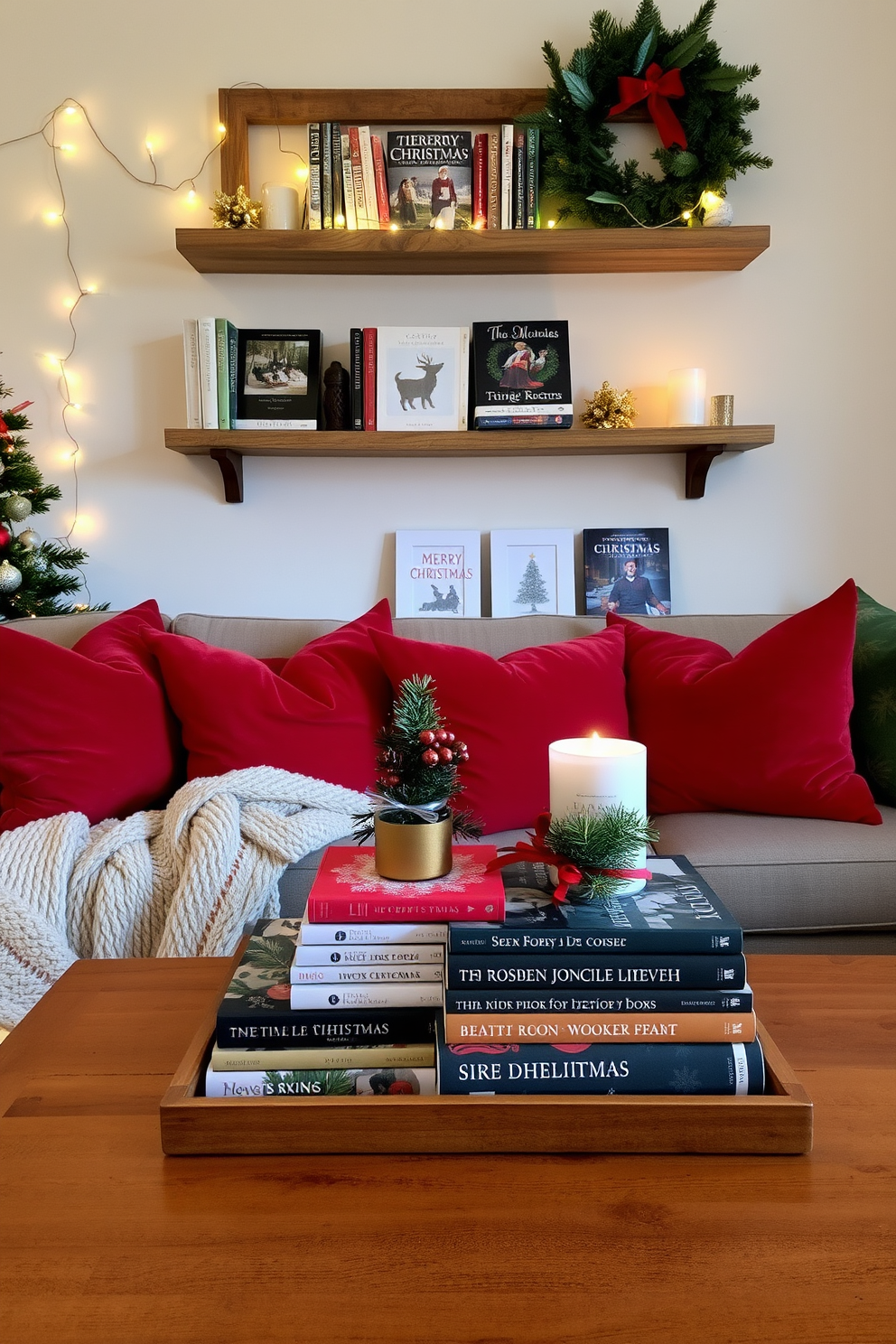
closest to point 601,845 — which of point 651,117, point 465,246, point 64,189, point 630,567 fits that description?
point 630,567

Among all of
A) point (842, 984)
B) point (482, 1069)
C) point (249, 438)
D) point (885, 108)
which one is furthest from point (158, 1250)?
point (885, 108)

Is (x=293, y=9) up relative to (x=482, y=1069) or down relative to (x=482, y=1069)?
up

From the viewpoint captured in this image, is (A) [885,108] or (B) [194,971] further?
(A) [885,108]

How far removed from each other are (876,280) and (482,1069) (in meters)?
2.51

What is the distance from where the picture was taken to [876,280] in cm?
259

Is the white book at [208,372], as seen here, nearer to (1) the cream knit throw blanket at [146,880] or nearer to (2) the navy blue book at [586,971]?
(1) the cream knit throw blanket at [146,880]

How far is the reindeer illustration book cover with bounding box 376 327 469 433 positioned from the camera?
2480mm

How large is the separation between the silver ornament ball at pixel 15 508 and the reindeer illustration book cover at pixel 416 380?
2.88 feet

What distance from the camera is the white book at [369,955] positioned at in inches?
33.0

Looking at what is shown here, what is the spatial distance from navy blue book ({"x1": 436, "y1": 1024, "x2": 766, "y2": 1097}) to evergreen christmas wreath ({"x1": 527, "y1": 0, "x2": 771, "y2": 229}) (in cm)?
221

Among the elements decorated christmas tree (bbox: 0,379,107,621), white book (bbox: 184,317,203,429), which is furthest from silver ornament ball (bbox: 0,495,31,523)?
white book (bbox: 184,317,203,429)

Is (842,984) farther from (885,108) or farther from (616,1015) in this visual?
(885,108)

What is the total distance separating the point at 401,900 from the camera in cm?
85

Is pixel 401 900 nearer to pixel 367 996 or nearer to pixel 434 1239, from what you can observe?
pixel 367 996
